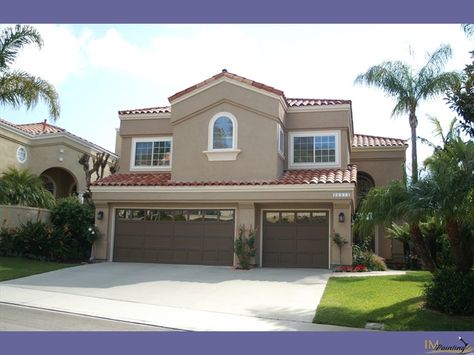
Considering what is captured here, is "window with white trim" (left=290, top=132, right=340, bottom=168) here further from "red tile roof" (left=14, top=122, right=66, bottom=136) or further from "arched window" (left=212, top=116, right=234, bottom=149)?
"red tile roof" (left=14, top=122, right=66, bottom=136)

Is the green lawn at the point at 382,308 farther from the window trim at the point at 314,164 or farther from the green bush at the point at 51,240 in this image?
the green bush at the point at 51,240

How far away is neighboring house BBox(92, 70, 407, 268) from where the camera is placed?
60.4ft

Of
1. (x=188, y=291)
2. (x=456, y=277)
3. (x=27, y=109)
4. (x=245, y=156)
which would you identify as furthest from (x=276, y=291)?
(x=27, y=109)

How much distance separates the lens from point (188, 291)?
42.8ft

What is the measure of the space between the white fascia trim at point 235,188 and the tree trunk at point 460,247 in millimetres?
6577

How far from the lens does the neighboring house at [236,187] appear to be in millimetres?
18406

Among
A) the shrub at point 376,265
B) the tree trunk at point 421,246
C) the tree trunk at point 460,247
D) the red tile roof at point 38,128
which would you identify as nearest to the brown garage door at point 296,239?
the shrub at point 376,265

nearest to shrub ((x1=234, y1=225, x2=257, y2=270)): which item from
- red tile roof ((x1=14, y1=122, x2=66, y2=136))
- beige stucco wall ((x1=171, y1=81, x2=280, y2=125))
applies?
beige stucco wall ((x1=171, y1=81, x2=280, y2=125))

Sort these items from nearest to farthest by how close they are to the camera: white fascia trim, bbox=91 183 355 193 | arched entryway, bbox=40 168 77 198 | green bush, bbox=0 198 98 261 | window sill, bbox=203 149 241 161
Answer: white fascia trim, bbox=91 183 355 193 → green bush, bbox=0 198 98 261 → window sill, bbox=203 149 241 161 → arched entryway, bbox=40 168 77 198

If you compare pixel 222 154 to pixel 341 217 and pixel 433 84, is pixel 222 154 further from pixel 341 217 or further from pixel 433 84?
pixel 433 84

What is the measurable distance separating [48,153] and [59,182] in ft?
9.60

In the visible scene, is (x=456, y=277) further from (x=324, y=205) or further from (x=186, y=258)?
(x=186, y=258)

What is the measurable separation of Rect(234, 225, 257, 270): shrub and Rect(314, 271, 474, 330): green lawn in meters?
4.37

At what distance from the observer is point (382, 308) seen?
409 inches
